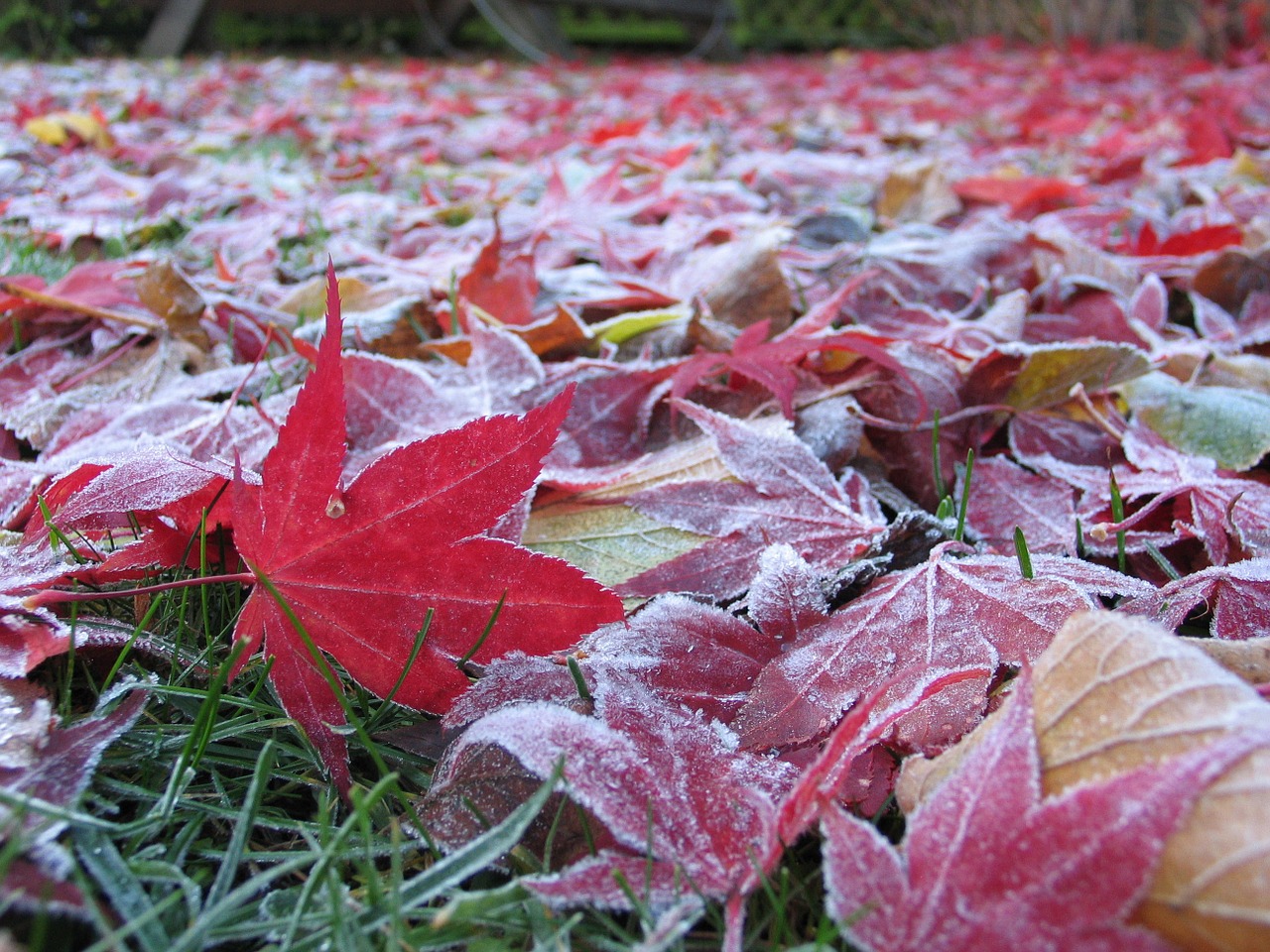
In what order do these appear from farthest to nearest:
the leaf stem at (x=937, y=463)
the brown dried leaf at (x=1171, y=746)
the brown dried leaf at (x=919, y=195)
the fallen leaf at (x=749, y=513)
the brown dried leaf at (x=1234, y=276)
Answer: the brown dried leaf at (x=919, y=195)
the brown dried leaf at (x=1234, y=276)
the leaf stem at (x=937, y=463)
the fallen leaf at (x=749, y=513)
the brown dried leaf at (x=1171, y=746)

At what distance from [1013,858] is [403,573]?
1.23 ft

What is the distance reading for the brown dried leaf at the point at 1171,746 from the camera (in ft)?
1.13

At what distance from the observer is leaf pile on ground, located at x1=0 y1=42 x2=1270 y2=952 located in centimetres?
41

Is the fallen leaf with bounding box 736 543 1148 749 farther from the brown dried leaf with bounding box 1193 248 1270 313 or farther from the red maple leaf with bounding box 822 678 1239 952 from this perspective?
the brown dried leaf with bounding box 1193 248 1270 313

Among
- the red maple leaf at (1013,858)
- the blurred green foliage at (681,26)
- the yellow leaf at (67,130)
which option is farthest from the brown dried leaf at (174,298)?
the blurred green foliage at (681,26)

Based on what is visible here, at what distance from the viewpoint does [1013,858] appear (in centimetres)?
38

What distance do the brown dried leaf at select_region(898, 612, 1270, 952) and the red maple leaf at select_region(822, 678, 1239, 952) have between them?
0.4 inches

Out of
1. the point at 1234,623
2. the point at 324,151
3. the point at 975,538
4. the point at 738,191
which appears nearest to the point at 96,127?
the point at 324,151

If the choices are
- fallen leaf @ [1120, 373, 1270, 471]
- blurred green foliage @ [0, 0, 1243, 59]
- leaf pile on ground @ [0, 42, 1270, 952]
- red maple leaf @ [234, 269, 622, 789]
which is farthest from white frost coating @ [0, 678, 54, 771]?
blurred green foliage @ [0, 0, 1243, 59]

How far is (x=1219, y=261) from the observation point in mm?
1354

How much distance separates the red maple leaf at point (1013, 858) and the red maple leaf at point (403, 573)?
224 mm

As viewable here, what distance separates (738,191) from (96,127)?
2.17m

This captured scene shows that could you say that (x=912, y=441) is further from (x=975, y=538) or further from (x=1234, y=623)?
Result: (x=1234, y=623)

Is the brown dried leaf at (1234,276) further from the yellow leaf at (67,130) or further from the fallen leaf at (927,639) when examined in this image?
the yellow leaf at (67,130)
